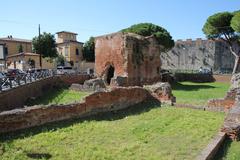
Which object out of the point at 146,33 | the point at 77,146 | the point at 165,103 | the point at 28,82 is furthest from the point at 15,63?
the point at 77,146

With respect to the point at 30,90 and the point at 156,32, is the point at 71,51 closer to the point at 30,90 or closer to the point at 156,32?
the point at 156,32

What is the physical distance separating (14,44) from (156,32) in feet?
107

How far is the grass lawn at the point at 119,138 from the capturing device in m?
8.70

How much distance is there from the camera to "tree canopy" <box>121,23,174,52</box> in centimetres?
4384

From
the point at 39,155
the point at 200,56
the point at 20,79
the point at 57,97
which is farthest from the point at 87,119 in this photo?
the point at 200,56

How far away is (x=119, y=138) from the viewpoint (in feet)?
34.4

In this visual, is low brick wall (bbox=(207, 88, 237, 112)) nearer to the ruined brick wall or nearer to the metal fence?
the metal fence

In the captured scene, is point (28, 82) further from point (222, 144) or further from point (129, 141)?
point (222, 144)

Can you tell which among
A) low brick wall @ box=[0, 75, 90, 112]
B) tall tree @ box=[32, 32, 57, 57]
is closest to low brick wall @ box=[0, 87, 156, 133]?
low brick wall @ box=[0, 75, 90, 112]

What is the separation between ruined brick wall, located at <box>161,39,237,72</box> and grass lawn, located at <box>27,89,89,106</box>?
124 ft

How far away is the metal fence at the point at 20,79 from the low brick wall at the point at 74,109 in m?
5.99

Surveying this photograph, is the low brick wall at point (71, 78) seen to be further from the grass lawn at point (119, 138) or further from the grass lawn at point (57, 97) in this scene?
the grass lawn at point (119, 138)

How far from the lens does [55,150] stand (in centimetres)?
908

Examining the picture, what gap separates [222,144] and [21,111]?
263 inches
